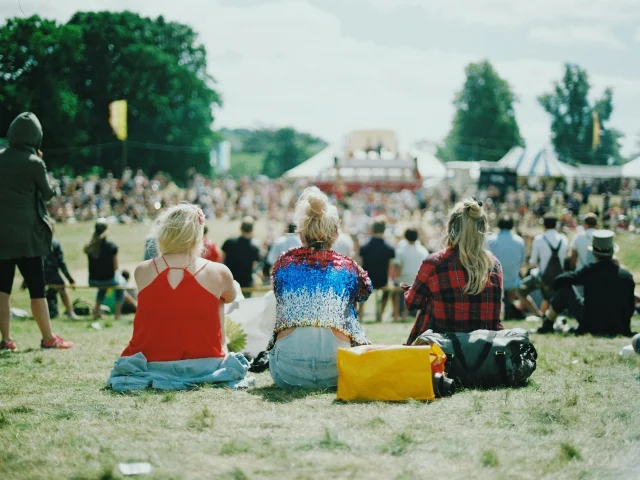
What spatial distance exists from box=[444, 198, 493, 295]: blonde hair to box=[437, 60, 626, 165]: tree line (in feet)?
201

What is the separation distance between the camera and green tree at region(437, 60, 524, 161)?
252 ft

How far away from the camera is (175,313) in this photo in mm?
5363

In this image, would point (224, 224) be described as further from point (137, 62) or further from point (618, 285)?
point (618, 285)

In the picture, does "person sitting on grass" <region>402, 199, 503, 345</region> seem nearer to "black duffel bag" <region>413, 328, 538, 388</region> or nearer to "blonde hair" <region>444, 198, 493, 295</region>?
"blonde hair" <region>444, 198, 493, 295</region>

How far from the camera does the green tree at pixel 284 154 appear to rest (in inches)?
4003

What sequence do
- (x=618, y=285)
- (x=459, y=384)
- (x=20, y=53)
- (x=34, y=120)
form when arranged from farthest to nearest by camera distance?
(x=20, y=53), (x=618, y=285), (x=34, y=120), (x=459, y=384)

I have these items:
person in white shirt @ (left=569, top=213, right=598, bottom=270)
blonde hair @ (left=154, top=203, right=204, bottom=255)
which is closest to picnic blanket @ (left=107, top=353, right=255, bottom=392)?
blonde hair @ (left=154, top=203, right=204, bottom=255)

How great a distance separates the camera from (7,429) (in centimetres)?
416

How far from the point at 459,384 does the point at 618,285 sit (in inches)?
150

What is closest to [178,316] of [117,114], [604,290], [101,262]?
[604,290]

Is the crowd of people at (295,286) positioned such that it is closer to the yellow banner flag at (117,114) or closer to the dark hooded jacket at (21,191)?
the dark hooded jacket at (21,191)

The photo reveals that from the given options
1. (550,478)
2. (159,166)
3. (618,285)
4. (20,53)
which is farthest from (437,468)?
(159,166)

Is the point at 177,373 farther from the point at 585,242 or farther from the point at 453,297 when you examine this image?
the point at 585,242

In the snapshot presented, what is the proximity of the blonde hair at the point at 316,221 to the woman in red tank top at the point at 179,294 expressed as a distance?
2.15 ft
